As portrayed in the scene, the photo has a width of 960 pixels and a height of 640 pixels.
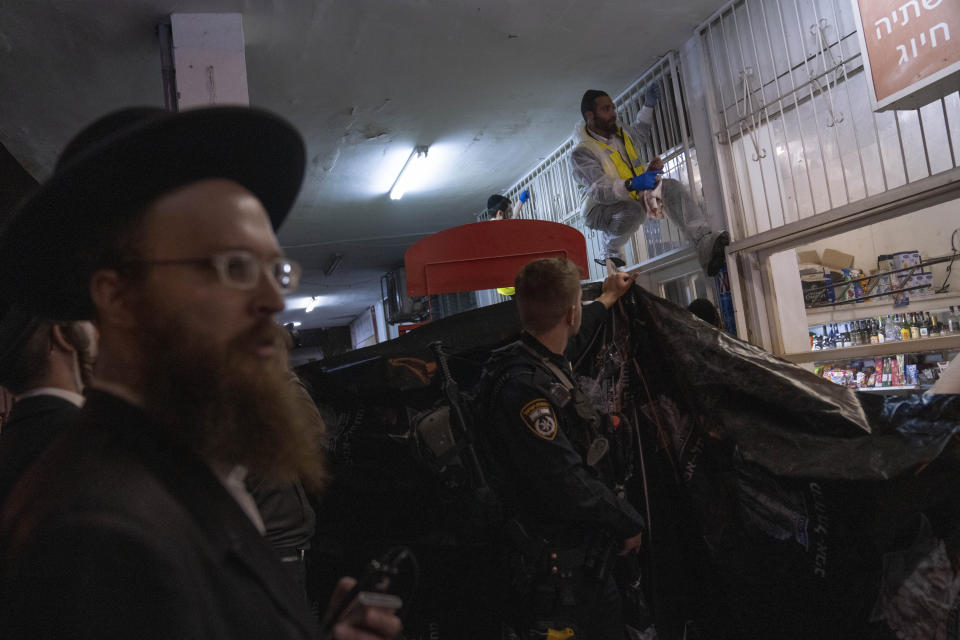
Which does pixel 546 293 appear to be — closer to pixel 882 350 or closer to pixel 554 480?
pixel 554 480

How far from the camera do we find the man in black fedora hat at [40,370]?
1852 mm

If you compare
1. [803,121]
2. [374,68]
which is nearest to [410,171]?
[374,68]

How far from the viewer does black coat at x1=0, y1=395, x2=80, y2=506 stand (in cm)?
168

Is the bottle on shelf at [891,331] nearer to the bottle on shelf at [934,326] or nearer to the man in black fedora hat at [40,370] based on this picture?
the bottle on shelf at [934,326]

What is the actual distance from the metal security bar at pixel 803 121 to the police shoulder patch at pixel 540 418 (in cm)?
270

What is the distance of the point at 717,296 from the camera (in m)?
5.04

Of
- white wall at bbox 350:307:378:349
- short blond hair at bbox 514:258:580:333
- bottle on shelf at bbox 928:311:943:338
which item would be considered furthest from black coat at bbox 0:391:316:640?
white wall at bbox 350:307:378:349

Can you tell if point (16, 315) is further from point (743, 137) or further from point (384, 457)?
point (743, 137)

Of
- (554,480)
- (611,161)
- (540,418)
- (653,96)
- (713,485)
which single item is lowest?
(713,485)

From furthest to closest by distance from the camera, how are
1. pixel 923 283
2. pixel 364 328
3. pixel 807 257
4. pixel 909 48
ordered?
pixel 364 328 < pixel 807 257 < pixel 923 283 < pixel 909 48

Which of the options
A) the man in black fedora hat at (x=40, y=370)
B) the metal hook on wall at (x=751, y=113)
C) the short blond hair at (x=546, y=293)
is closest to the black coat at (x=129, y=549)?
the man in black fedora hat at (x=40, y=370)

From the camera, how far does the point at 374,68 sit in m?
5.37

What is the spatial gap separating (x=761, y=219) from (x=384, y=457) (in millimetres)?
3336

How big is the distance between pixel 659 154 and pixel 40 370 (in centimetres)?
522
